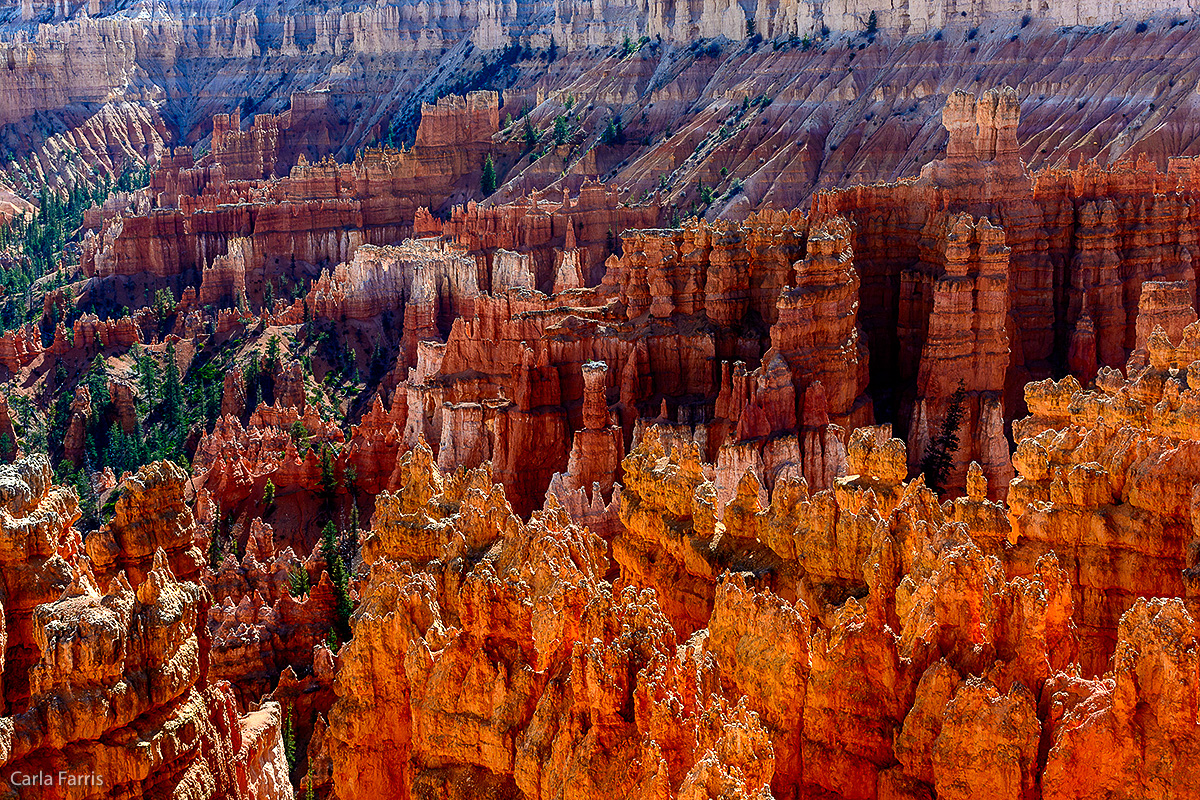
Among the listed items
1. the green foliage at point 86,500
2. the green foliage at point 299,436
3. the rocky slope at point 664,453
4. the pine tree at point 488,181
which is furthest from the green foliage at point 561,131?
the green foliage at point 299,436

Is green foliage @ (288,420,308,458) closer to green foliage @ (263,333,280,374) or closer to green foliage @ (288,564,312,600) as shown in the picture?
green foliage @ (263,333,280,374)

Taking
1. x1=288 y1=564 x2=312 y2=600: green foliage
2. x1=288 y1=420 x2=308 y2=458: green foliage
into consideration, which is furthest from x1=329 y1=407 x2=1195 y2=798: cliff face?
x1=288 y1=420 x2=308 y2=458: green foliage

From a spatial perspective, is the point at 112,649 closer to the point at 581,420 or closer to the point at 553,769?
the point at 553,769

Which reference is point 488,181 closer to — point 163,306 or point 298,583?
point 163,306

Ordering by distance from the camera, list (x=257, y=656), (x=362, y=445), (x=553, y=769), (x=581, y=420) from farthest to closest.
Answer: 1. (x=362, y=445)
2. (x=581, y=420)
3. (x=257, y=656)
4. (x=553, y=769)

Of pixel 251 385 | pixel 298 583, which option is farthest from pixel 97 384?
pixel 298 583

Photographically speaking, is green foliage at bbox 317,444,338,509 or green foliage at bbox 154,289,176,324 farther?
green foliage at bbox 154,289,176,324

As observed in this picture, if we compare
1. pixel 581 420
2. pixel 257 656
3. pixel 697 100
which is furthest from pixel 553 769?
pixel 697 100
